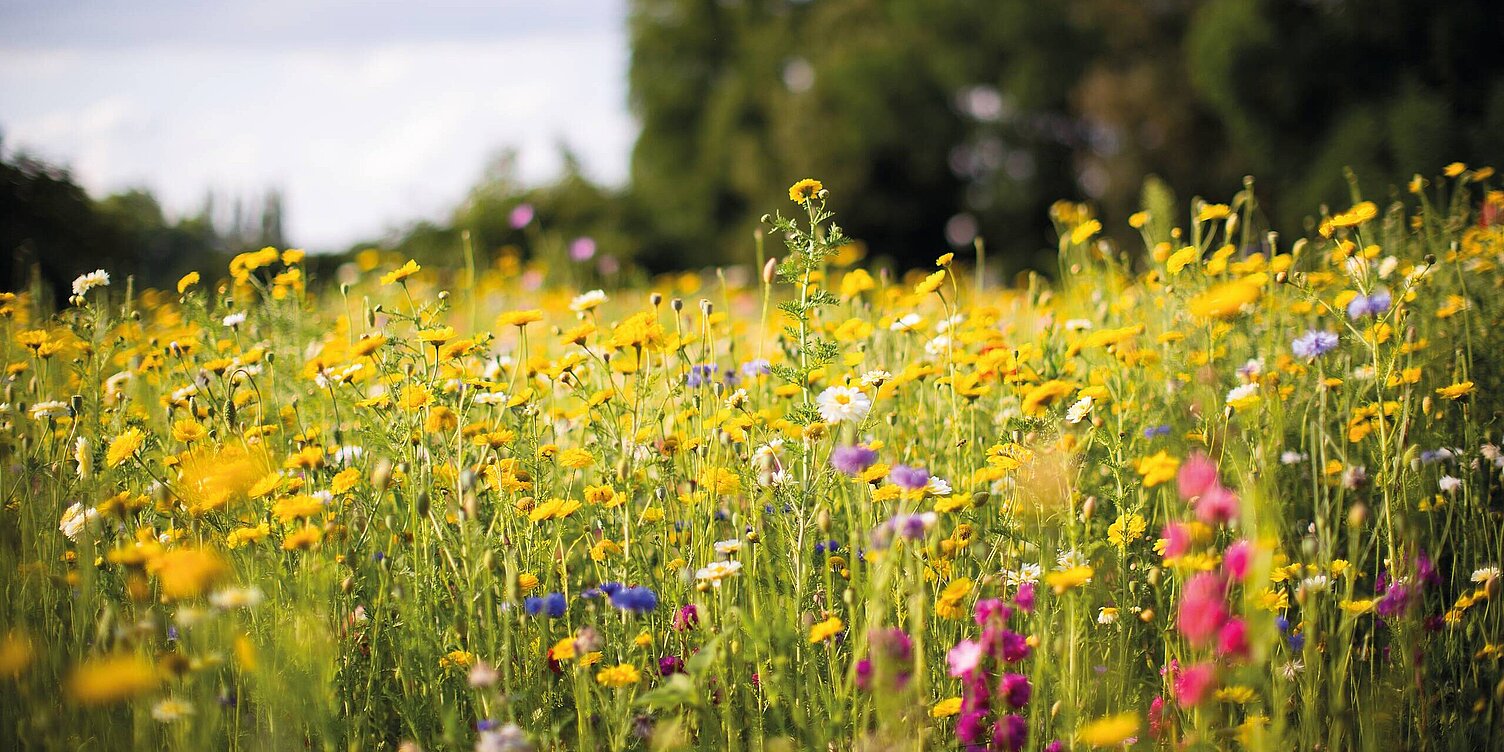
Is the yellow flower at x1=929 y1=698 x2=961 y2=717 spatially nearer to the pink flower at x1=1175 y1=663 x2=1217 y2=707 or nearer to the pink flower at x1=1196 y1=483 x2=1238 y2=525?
the pink flower at x1=1175 y1=663 x2=1217 y2=707

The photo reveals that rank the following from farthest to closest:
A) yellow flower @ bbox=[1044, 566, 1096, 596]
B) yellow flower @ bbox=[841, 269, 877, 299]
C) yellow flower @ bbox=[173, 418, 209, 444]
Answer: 1. yellow flower @ bbox=[841, 269, 877, 299]
2. yellow flower @ bbox=[173, 418, 209, 444]
3. yellow flower @ bbox=[1044, 566, 1096, 596]

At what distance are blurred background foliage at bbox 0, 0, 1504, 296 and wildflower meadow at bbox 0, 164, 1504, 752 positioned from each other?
6.63 meters

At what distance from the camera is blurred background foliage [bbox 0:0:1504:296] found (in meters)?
9.14

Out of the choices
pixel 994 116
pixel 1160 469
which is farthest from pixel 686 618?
pixel 994 116

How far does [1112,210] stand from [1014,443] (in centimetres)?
1383

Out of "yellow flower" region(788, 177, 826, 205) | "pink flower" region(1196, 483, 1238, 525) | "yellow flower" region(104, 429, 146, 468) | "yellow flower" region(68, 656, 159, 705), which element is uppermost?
"yellow flower" region(788, 177, 826, 205)

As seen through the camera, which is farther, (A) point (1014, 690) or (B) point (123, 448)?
(B) point (123, 448)

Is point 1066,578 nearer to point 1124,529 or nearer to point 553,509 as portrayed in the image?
point 1124,529

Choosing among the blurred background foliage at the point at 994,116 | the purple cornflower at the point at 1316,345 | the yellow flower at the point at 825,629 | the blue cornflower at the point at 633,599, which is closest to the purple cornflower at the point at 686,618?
the blue cornflower at the point at 633,599

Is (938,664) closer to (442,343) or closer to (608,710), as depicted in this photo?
(608,710)

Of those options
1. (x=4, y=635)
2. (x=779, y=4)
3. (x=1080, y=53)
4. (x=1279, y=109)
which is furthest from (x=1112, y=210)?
(x=4, y=635)

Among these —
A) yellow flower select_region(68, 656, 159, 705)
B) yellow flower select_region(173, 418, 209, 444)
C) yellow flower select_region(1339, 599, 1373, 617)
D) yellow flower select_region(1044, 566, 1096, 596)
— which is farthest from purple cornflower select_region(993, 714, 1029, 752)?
yellow flower select_region(173, 418, 209, 444)

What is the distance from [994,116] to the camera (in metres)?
16.4

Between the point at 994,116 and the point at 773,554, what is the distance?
15895 millimetres
